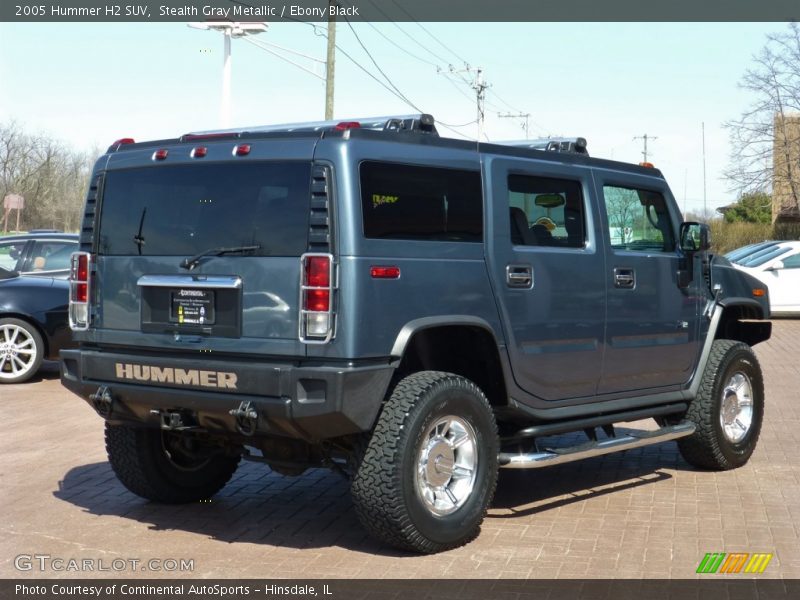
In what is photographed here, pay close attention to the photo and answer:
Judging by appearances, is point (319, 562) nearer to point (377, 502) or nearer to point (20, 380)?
point (377, 502)

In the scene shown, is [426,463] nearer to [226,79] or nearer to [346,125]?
[346,125]

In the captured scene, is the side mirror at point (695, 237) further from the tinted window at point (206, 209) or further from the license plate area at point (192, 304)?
the license plate area at point (192, 304)

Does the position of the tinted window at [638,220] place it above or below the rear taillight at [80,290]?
above

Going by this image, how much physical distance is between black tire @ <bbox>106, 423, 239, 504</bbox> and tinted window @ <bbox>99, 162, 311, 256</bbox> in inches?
48.1

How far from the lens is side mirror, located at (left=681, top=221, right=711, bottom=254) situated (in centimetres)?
804

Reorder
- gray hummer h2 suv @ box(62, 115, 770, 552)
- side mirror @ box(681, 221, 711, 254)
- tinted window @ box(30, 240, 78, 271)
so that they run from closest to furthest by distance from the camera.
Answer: gray hummer h2 suv @ box(62, 115, 770, 552) → side mirror @ box(681, 221, 711, 254) → tinted window @ box(30, 240, 78, 271)

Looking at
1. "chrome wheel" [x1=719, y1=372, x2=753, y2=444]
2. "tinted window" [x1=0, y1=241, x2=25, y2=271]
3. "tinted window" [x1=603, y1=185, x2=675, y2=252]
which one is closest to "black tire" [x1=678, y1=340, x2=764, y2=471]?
"chrome wheel" [x1=719, y1=372, x2=753, y2=444]

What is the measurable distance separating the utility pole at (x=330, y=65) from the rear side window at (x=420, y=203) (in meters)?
24.7

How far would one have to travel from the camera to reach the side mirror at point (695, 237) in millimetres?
8039

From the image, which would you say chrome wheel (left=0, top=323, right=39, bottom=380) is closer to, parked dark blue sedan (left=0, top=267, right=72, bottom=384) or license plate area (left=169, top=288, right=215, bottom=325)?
parked dark blue sedan (left=0, top=267, right=72, bottom=384)

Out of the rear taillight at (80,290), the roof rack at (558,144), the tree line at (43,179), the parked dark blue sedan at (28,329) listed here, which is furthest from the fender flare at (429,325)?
the tree line at (43,179)

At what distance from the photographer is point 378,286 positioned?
5.80 meters
